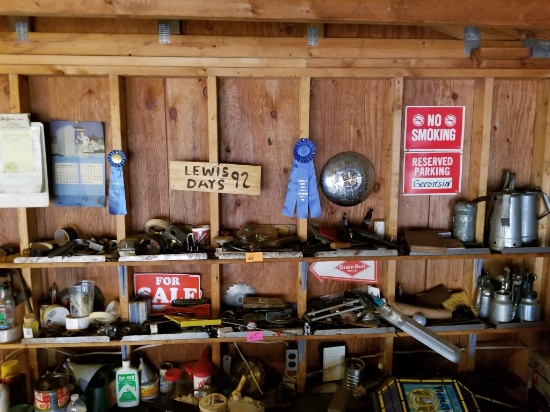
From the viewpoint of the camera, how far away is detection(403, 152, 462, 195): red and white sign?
2080mm

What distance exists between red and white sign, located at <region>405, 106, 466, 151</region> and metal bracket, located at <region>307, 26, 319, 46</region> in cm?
56

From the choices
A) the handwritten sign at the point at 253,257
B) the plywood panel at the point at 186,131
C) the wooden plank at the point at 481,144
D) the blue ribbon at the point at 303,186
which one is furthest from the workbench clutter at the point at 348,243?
the plywood panel at the point at 186,131

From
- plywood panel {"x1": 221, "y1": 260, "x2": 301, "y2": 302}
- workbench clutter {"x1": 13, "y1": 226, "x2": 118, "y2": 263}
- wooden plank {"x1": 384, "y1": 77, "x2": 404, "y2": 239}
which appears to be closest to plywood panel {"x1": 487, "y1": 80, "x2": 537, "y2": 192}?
wooden plank {"x1": 384, "y1": 77, "x2": 404, "y2": 239}

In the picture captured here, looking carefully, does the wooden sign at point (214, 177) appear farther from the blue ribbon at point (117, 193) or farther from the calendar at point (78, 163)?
the calendar at point (78, 163)

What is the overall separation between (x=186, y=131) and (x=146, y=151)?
0.21m

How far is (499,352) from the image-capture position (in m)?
2.26

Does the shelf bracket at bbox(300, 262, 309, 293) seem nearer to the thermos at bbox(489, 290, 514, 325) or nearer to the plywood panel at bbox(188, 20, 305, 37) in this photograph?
the thermos at bbox(489, 290, 514, 325)

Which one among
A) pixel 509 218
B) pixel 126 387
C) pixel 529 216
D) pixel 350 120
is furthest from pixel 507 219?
pixel 126 387

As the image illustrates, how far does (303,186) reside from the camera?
199 centimetres

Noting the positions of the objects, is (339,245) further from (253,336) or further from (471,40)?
(471,40)

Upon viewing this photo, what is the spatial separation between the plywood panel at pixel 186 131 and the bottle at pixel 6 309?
0.79m

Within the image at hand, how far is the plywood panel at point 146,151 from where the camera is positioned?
198 centimetres

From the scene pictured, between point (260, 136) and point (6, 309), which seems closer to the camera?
point (6, 309)

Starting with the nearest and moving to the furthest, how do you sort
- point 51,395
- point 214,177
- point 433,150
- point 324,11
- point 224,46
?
point 324,11
point 51,395
point 224,46
point 214,177
point 433,150
